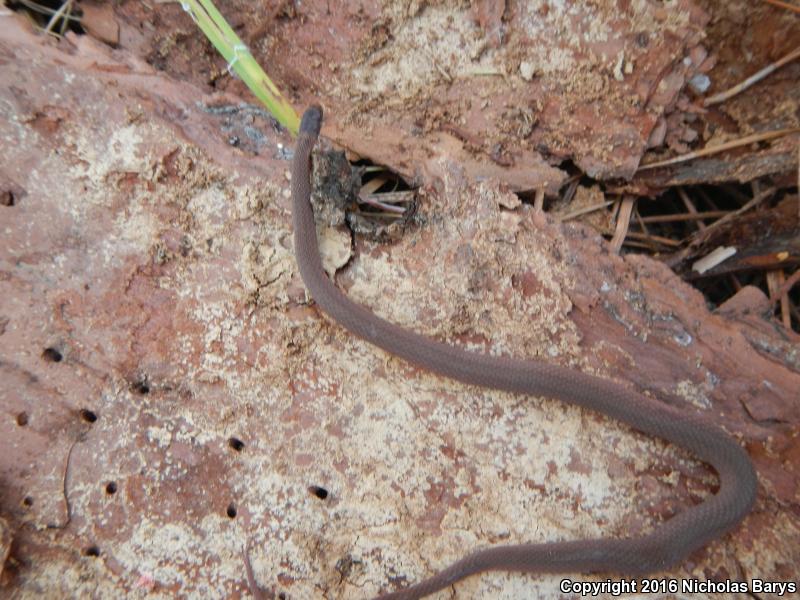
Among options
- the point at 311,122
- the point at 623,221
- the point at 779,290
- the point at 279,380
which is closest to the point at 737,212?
the point at 779,290

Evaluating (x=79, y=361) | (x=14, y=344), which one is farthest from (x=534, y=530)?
(x=14, y=344)

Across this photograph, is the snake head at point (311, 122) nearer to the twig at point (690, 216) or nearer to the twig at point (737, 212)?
the twig at point (690, 216)

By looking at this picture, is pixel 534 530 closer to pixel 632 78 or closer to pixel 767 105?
pixel 632 78

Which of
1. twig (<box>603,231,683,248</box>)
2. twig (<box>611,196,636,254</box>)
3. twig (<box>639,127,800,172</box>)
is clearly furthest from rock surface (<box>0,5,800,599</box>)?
twig (<box>639,127,800,172</box>)

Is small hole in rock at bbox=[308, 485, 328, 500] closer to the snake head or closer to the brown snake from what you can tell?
the brown snake

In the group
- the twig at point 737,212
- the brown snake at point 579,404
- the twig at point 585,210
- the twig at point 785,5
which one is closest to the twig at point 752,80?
the twig at point 785,5
